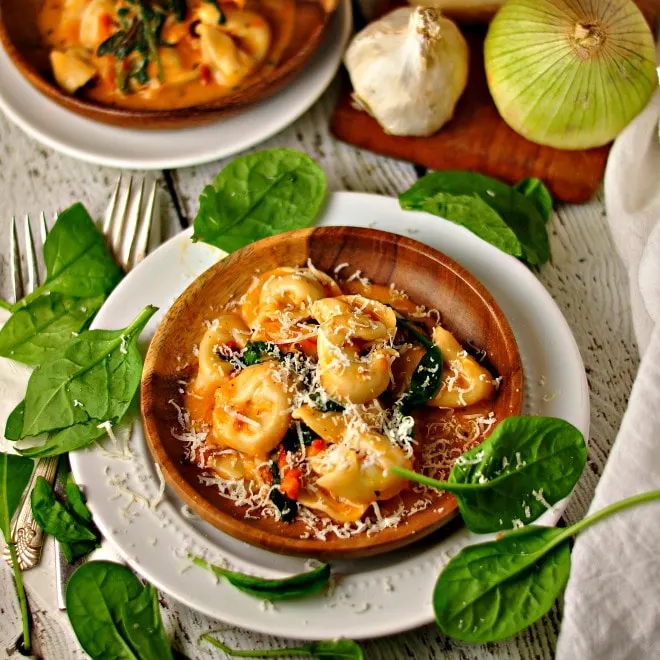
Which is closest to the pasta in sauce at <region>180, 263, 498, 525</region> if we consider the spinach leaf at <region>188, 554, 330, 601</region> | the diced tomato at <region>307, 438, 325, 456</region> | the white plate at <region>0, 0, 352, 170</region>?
the diced tomato at <region>307, 438, 325, 456</region>

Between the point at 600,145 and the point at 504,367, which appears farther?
the point at 600,145

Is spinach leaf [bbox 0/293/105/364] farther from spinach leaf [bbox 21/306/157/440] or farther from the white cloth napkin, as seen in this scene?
the white cloth napkin

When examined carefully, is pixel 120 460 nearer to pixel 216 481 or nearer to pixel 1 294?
pixel 216 481

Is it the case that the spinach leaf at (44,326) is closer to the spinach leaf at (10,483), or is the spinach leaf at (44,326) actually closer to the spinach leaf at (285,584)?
the spinach leaf at (10,483)

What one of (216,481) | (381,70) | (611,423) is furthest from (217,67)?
(611,423)

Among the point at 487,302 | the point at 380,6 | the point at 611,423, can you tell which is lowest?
the point at 611,423

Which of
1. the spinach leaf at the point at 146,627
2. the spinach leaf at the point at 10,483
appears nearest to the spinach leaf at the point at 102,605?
the spinach leaf at the point at 146,627
